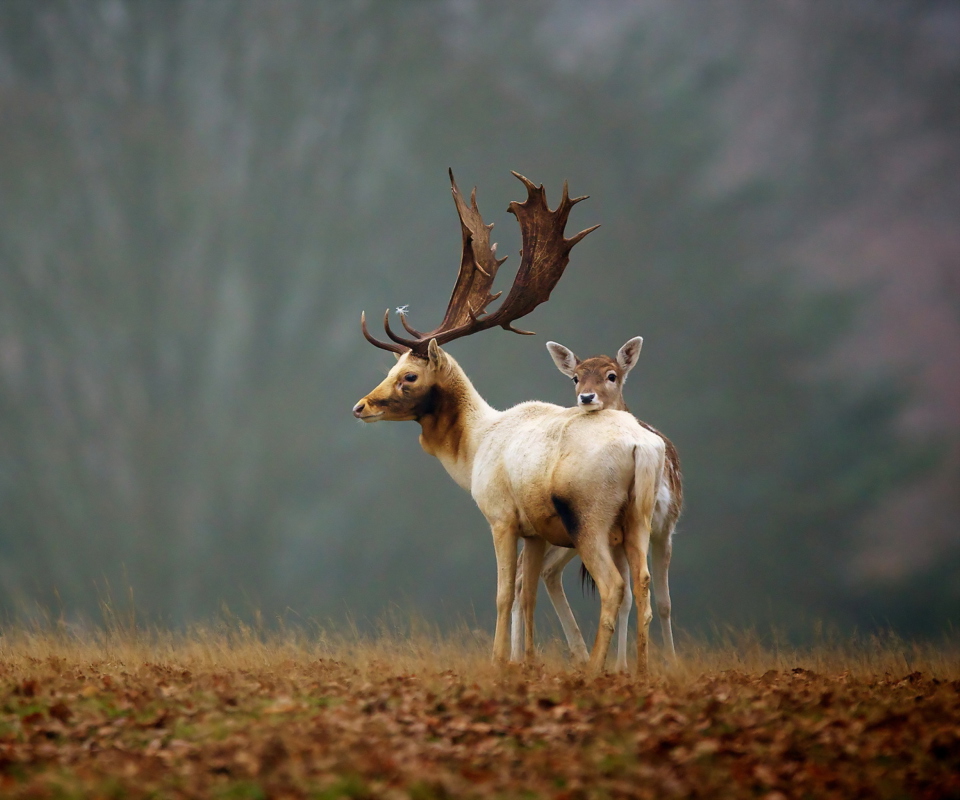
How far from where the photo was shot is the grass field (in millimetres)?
5711

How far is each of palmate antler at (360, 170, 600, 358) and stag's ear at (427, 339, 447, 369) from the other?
1.72ft

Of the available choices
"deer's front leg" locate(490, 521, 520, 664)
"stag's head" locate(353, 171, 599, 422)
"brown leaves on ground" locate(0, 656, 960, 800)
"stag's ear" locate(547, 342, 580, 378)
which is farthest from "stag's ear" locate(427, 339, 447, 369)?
"brown leaves on ground" locate(0, 656, 960, 800)

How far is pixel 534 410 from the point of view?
1105 cm

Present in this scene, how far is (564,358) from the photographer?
39.0ft

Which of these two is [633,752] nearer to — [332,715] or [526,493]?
[332,715]

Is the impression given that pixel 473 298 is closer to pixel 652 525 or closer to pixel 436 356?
pixel 436 356

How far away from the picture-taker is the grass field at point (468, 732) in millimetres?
5711

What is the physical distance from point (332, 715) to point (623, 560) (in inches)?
167

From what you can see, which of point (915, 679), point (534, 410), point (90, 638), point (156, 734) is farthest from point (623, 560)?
point (90, 638)

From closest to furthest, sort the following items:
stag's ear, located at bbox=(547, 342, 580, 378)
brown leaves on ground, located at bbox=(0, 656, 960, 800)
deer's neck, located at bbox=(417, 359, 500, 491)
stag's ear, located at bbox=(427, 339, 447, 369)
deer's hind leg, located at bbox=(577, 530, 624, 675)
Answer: brown leaves on ground, located at bbox=(0, 656, 960, 800) → deer's hind leg, located at bbox=(577, 530, 624, 675) → stag's ear, located at bbox=(427, 339, 447, 369) → deer's neck, located at bbox=(417, 359, 500, 491) → stag's ear, located at bbox=(547, 342, 580, 378)

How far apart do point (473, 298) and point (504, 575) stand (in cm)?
396

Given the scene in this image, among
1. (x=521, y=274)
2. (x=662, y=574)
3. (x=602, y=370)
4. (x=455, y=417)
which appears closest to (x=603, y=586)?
(x=662, y=574)

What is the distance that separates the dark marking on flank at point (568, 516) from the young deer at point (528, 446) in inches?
0.5

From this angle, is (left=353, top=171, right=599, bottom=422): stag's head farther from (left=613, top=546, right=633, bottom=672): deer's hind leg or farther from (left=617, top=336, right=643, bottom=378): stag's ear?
(left=613, top=546, right=633, bottom=672): deer's hind leg
